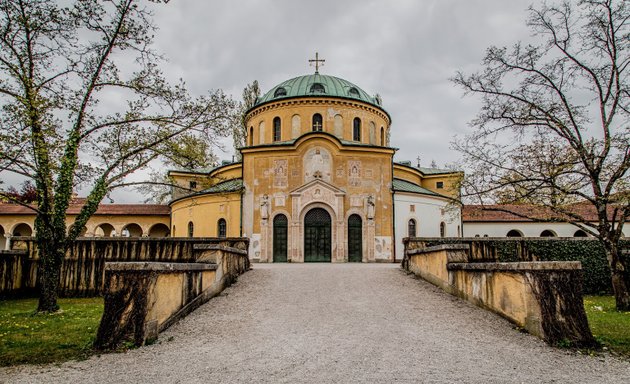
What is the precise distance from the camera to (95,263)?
49.6ft

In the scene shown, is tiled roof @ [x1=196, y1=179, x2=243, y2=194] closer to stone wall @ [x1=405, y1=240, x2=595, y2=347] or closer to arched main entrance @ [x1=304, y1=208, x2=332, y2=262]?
arched main entrance @ [x1=304, y1=208, x2=332, y2=262]

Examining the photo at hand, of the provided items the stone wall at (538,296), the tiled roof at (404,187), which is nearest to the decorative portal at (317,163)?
the tiled roof at (404,187)

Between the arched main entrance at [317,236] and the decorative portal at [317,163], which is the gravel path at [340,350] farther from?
the decorative portal at [317,163]

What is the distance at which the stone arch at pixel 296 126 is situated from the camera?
30.9 metres

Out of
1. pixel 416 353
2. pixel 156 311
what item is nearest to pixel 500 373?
pixel 416 353

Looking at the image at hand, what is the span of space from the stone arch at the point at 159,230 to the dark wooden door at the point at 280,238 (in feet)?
52.5

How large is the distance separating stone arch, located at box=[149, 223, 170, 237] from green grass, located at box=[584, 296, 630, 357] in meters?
32.9

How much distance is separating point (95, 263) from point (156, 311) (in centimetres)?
824

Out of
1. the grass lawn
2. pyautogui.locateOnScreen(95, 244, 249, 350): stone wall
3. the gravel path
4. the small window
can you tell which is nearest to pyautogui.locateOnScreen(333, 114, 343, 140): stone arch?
the small window

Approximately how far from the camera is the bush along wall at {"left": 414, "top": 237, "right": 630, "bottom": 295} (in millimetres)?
16016

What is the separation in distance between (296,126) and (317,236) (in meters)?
8.66

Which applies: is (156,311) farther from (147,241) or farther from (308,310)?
(147,241)

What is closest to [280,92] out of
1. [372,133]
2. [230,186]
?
[372,133]

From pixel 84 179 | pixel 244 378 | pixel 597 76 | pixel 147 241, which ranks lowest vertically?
pixel 244 378
